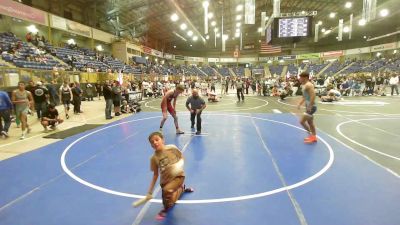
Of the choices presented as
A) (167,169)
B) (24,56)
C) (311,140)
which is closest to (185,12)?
(24,56)

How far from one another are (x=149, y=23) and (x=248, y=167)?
117 ft

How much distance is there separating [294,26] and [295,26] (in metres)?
0.06

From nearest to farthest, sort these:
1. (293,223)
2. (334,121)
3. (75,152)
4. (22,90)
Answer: (293,223)
(75,152)
(22,90)
(334,121)

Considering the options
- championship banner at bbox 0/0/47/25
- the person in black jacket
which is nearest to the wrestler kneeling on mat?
the person in black jacket

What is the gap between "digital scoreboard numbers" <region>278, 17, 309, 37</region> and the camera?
627 inches

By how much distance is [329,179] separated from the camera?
4.70m

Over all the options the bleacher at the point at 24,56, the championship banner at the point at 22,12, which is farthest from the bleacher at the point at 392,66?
the championship banner at the point at 22,12

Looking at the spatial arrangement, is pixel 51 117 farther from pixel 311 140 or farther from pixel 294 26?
pixel 294 26

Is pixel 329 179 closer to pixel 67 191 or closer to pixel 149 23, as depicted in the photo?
pixel 67 191

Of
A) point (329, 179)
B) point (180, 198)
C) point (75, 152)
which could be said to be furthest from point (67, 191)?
point (329, 179)

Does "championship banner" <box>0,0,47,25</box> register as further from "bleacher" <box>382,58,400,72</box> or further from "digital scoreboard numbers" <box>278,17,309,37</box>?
"bleacher" <box>382,58,400,72</box>

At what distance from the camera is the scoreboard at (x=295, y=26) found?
15922mm

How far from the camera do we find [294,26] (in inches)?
631

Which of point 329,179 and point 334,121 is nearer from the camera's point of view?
point 329,179
